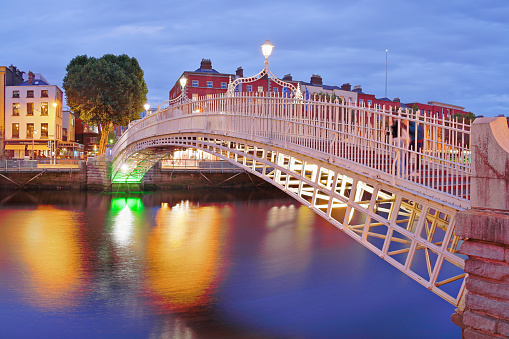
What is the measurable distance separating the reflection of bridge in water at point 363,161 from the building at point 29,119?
33.7 metres

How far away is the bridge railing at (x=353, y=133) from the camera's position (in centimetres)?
796

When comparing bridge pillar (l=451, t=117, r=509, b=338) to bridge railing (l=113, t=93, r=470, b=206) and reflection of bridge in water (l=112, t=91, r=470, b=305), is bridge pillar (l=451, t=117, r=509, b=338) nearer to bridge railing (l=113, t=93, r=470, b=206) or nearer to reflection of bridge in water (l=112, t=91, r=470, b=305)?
bridge railing (l=113, t=93, r=470, b=206)

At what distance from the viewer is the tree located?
39.7 metres

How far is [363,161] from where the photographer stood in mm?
9641

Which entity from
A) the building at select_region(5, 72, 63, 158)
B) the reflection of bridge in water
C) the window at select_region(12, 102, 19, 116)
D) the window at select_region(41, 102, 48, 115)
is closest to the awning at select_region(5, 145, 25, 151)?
the building at select_region(5, 72, 63, 158)

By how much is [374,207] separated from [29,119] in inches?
1887

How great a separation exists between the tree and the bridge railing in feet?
75.6

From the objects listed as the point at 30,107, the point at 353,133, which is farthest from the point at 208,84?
the point at 353,133

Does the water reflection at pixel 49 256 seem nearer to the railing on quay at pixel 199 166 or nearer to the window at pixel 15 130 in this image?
the railing on quay at pixel 199 166

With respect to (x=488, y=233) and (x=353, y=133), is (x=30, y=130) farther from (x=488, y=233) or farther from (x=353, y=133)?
(x=488, y=233)

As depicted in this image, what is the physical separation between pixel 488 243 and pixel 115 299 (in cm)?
894

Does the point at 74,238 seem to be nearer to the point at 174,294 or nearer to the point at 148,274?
the point at 148,274

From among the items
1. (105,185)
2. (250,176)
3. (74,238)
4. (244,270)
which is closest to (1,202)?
A: (105,185)

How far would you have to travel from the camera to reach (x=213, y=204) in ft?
100
